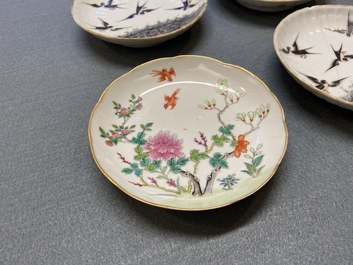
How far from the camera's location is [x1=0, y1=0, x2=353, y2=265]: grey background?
560 mm

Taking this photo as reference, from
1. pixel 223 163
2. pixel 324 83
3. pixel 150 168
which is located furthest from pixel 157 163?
pixel 324 83

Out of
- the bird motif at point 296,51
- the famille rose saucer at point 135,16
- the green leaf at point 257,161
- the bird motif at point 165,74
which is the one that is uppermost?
the bird motif at point 296,51

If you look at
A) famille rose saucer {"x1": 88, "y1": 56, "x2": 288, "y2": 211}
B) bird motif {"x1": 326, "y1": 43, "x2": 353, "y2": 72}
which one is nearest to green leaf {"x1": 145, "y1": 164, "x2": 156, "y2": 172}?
famille rose saucer {"x1": 88, "y1": 56, "x2": 288, "y2": 211}

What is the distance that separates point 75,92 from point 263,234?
0.52 meters

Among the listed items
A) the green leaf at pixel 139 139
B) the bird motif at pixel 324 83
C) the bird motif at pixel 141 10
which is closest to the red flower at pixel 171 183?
the green leaf at pixel 139 139

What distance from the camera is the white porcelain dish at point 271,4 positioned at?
0.86 meters

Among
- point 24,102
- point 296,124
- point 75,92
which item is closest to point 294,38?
point 296,124

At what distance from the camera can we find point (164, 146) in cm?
68

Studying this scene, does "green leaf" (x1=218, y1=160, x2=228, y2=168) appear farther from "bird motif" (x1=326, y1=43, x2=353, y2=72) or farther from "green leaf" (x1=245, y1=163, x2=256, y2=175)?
"bird motif" (x1=326, y1=43, x2=353, y2=72)

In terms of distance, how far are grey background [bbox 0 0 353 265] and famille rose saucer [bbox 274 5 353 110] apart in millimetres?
38

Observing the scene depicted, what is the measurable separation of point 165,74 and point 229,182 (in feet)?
0.98

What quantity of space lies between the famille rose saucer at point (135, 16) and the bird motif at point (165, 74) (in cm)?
8

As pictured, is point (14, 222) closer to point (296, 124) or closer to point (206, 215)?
point (206, 215)

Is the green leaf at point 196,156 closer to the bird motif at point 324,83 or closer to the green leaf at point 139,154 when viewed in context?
the green leaf at point 139,154
